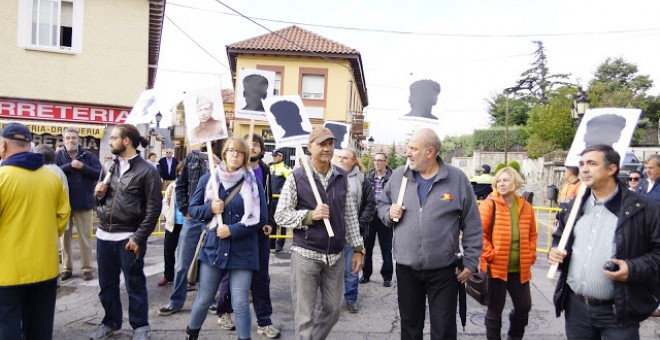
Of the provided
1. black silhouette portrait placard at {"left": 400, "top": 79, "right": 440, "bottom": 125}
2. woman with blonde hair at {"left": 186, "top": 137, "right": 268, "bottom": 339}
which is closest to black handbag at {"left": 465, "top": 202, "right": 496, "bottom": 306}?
black silhouette portrait placard at {"left": 400, "top": 79, "right": 440, "bottom": 125}

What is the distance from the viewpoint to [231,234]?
12.8 ft

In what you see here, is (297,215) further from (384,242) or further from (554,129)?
(554,129)

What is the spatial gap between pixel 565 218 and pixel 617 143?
26.1 inches

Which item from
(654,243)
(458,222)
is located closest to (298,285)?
(458,222)

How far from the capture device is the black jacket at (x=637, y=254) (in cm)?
290

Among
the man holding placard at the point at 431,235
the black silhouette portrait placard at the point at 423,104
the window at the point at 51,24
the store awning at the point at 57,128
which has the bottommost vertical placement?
the man holding placard at the point at 431,235

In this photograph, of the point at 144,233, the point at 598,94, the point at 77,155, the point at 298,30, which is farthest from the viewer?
the point at 598,94

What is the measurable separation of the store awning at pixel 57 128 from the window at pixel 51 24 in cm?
219

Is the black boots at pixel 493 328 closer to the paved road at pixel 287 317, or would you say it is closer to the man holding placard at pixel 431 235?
the paved road at pixel 287 317

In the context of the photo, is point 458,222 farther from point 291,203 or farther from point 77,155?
point 77,155

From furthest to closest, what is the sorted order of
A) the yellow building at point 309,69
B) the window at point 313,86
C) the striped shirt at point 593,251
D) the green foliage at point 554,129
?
the green foliage at point 554,129, the window at point 313,86, the yellow building at point 309,69, the striped shirt at point 593,251

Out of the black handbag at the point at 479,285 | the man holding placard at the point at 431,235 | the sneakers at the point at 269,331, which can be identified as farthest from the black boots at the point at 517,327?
the sneakers at the point at 269,331

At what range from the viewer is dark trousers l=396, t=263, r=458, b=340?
3.66 meters

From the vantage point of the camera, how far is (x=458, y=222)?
379cm
